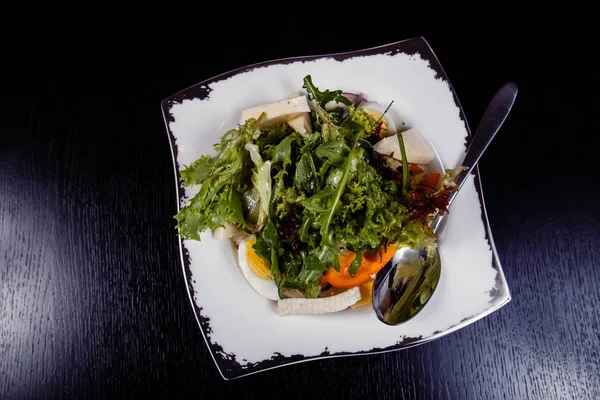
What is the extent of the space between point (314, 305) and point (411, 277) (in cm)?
38

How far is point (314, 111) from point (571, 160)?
1.15 meters

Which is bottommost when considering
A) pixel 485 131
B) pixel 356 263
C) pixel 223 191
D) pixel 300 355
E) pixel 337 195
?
pixel 300 355

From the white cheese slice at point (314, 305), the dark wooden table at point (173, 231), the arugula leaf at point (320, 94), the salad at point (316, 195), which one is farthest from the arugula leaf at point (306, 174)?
the dark wooden table at point (173, 231)

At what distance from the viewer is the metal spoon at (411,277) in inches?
75.9

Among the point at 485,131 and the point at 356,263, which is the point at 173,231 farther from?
the point at 485,131

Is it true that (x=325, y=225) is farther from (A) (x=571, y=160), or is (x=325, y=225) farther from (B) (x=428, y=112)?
(A) (x=571, y=160)

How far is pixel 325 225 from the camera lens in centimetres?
177

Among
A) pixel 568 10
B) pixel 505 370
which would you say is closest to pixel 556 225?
pixel 505 370

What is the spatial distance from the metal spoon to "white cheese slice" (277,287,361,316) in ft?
0.40

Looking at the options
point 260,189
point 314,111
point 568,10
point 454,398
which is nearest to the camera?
point 260,189

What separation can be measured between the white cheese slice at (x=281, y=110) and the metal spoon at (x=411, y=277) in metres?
0.64

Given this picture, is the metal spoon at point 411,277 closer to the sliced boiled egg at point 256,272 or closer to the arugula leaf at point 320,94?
the sliced boiled egg at point 256,272

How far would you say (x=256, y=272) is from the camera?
198 centimetres

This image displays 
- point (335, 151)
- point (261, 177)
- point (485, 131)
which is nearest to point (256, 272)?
point (261, 177)
